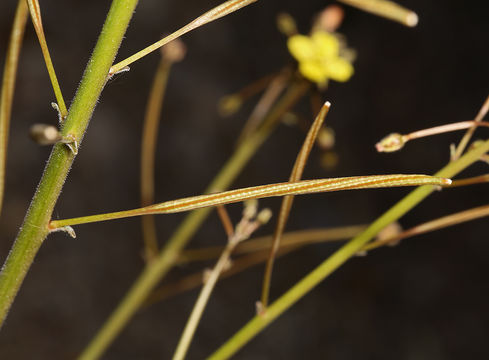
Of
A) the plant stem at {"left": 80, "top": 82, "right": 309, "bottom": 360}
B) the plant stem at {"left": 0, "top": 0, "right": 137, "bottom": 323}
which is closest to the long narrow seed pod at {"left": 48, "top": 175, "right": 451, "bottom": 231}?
the plant stem at {"left": 0, "top": 0, "right": 137, "bottom": 323}

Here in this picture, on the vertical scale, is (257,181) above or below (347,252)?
above

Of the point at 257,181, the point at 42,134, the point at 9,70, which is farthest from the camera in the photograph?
the point at 257,181

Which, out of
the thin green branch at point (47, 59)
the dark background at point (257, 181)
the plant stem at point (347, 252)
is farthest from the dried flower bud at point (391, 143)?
the dark background at point (257, 181)

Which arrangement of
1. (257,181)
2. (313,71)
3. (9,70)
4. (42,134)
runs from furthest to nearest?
(257,181), (313,71), (9,70), (42,134)

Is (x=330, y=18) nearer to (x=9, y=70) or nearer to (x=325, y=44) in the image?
(x=325, y=44)

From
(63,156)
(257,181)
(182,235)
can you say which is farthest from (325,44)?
(257,181)

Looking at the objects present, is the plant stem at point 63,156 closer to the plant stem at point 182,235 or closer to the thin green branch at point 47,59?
the thin green branch at point 47,59

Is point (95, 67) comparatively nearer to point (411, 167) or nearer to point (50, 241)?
point (50, 241)
